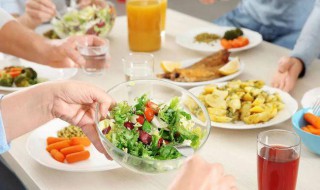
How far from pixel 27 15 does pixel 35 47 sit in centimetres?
47

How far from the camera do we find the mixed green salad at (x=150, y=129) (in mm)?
1133

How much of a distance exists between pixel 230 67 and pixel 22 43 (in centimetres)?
73

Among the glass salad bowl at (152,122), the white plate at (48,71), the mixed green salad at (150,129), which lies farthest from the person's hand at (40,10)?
the mixed green salad at (150,129)

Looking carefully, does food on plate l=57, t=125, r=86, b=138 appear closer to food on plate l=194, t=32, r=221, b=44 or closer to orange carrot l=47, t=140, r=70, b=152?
orange carrot l=47, t=140, r=70, b=152

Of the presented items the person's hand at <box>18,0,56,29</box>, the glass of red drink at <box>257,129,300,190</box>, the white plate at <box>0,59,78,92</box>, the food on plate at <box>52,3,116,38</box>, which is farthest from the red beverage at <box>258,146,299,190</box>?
the person's hand at <box>18,0,56,29</box>

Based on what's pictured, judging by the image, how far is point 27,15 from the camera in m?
2.31

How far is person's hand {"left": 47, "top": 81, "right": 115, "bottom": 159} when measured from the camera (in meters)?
1.24

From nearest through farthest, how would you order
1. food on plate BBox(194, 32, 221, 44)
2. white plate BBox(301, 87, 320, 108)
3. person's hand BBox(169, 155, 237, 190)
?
person's hand BBox(169, 155, 237, 190)
white plate BBox(301, 87, 320, 108)
food on plate BBox(194, 32, 221, 44)

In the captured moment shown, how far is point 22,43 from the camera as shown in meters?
1.91

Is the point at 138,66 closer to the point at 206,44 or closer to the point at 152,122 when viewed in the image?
the point at 206,44

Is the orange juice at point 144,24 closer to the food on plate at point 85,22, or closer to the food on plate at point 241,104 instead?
the food on plate at point 85,22

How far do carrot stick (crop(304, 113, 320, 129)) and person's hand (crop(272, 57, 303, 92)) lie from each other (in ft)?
1.07

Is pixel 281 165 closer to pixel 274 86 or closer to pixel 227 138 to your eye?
pixel 227 138

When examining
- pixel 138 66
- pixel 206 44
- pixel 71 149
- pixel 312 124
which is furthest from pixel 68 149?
pixel 206 44
